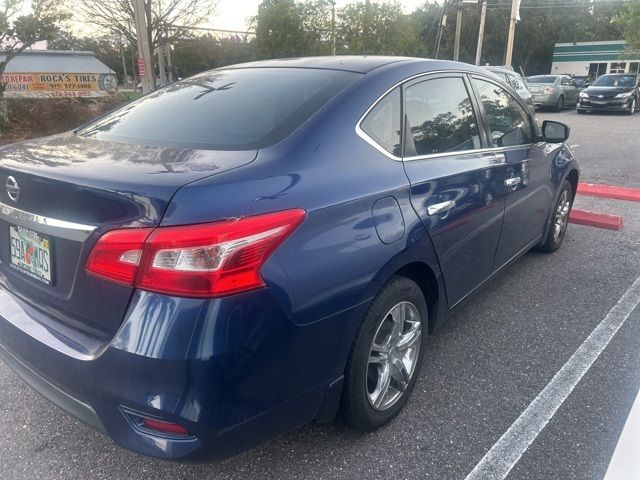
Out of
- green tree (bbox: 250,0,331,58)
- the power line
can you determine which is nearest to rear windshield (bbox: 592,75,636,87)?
green tree (bbox: 250,0,331,58)

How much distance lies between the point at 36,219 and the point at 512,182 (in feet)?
8.75

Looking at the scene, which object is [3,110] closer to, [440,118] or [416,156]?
[440,118]

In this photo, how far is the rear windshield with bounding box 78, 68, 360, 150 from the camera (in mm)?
2229

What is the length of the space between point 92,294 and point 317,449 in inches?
47.0

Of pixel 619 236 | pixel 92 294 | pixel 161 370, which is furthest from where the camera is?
pixel 619 236

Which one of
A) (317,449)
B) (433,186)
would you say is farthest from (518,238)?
(317,449)

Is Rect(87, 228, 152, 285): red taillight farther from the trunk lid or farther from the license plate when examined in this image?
the license plate

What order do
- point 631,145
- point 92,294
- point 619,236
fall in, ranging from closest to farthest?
point 92,294
point 619,236
point 631,145

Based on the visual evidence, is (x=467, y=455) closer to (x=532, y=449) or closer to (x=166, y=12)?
(x=532, y=449)

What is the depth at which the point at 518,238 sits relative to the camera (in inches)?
145

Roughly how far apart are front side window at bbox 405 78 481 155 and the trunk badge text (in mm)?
1657

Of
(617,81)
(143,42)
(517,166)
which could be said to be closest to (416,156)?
(517,166)

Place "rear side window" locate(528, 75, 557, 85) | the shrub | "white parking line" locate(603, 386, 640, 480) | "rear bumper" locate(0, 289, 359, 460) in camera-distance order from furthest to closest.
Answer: "rear side window" locate(528, 75, 557, 85)
the shrub
"white parking line" locate(603, 386, 640, 480)
"rear bumper" locate(0, 289, 359, 460)

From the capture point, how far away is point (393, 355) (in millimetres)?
2488
